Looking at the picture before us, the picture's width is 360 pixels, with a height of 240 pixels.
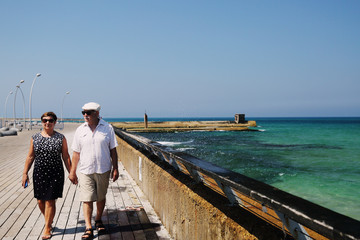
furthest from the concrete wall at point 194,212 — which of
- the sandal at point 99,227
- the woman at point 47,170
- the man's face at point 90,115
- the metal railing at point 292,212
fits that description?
the woman at point 47,170

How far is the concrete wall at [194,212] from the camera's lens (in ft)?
7.70

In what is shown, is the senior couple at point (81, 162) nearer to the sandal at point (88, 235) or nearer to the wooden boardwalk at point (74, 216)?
the sandal at point (88, 235)

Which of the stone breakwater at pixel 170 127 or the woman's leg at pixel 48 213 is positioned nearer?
the woman's leg at pixel 48 213

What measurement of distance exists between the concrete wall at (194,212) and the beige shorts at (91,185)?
930mm

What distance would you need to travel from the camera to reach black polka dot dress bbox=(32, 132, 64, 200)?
4.18 m

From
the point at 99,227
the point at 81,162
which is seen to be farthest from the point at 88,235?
the point at 81,162

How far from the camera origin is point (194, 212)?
3.30m

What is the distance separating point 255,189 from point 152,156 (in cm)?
444

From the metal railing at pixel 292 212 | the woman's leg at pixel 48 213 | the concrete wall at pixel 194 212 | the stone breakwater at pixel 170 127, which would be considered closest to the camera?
the metal railing at pixel 292 212

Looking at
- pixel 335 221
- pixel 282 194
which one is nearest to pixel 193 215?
pixel 282 194

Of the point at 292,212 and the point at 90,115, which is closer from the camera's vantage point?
the point at 292,212

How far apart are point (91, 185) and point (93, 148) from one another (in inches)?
20.4

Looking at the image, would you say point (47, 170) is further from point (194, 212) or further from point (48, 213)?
point (194, 212)

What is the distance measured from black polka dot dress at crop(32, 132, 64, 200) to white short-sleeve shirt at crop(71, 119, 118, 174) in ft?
1.08
